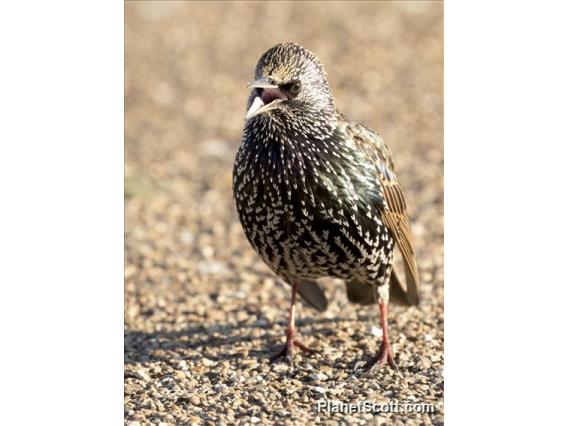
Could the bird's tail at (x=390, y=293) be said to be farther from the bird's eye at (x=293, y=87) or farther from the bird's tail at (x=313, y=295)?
the bird's eye at (x=293, y=87)

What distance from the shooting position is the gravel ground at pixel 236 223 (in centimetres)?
574

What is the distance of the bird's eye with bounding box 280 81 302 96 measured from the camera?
18.2ft

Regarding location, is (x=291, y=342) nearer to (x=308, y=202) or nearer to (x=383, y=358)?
(x=383, y=358)

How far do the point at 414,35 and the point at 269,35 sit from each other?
1.91m

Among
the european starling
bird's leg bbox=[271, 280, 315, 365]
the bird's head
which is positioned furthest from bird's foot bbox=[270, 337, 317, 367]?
the bird's head

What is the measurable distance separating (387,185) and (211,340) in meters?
1.78

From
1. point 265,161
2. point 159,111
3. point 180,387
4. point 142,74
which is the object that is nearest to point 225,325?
point 180,387

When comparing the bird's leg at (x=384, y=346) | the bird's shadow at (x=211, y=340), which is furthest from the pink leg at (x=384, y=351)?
the bird's shadow at (x=211, y=340)

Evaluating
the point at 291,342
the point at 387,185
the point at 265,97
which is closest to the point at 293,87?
the point at 265,97

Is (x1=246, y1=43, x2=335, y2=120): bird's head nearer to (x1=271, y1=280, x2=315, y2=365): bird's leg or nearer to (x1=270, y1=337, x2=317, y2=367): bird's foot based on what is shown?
(x1=271, y1=280, x2=315, y2=365): bird's leg

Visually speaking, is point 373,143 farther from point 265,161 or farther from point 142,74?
point 142,74

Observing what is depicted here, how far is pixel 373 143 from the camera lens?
5.95 metres

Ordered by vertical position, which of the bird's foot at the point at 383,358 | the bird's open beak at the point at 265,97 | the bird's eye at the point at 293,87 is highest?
the bird's eye at the point at 293,87

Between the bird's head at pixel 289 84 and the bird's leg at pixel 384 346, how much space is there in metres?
1.34
